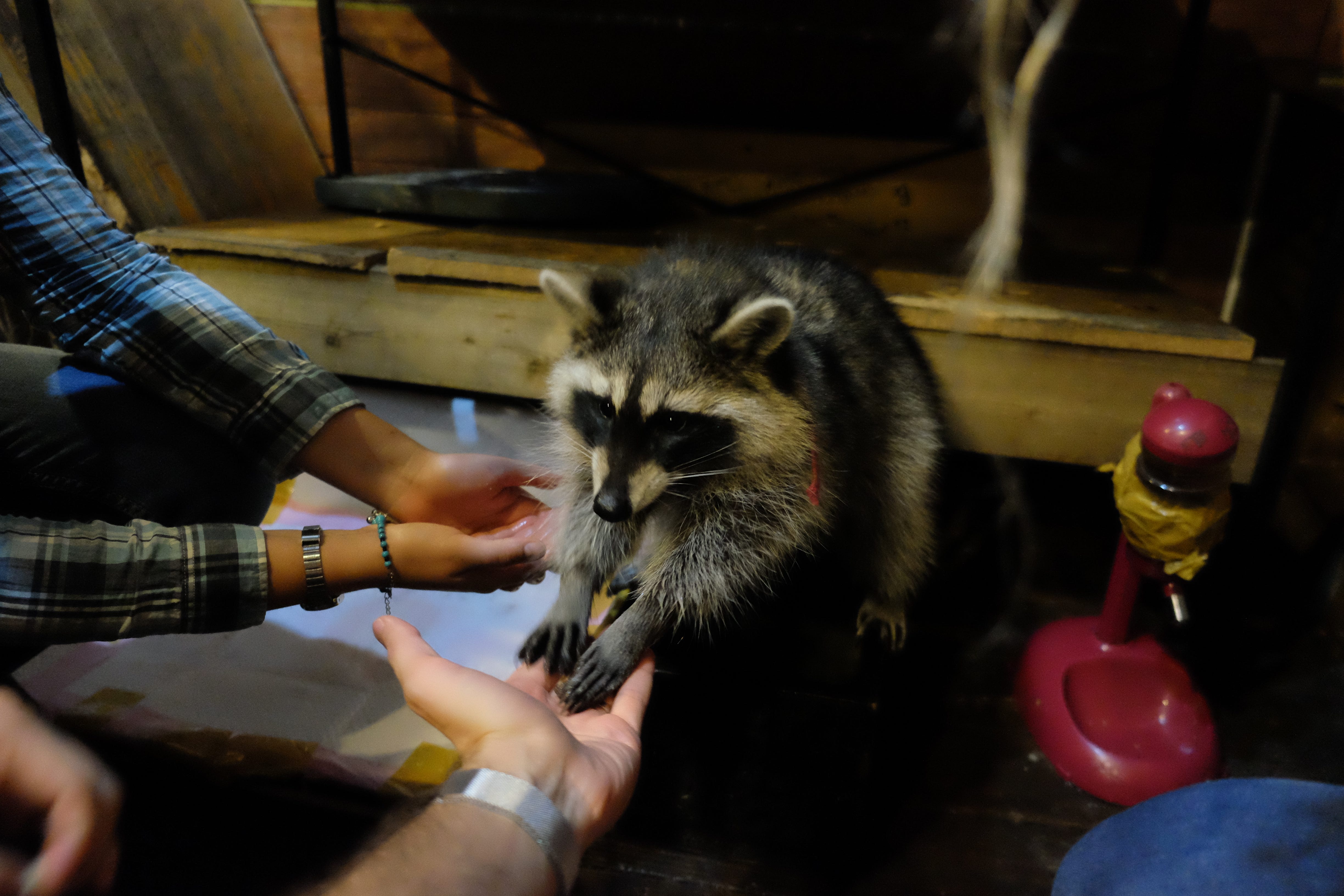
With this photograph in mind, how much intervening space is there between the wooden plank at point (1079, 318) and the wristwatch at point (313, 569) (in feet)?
3.26

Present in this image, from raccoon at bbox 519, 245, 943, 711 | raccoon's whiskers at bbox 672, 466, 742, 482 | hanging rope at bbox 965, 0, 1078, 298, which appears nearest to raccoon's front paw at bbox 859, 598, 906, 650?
raccoon at bbox 519, 245, 943, 711

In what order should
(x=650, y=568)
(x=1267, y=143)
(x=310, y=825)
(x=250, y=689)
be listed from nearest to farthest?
(x=310, y=825), (x=650, y=568), (x=250, y=689), (x=1267, y=143)

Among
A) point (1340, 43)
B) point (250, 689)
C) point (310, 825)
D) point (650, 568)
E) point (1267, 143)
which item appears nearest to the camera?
point (310, 825)

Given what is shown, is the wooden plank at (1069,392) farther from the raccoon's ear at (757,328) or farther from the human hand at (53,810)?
the human hand at (53,810)

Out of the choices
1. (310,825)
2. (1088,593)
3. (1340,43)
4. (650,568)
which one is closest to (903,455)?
(650,568)

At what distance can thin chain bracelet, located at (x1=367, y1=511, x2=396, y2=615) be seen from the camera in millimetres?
1016

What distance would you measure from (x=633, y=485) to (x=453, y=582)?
313mm

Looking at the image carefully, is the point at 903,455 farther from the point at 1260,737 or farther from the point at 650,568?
the point at 1260,737

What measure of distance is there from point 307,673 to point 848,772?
31.3 inches

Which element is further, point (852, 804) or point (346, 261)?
point (346, 261)

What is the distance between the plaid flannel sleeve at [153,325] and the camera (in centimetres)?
101

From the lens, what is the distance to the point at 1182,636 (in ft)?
5.13

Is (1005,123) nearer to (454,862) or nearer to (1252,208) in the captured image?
(1252,208)

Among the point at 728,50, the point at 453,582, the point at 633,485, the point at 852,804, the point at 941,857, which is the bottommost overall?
the point at 941,857
